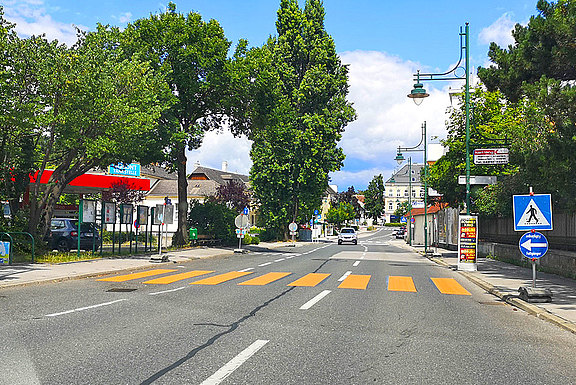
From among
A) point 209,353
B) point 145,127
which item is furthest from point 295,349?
point 145,127

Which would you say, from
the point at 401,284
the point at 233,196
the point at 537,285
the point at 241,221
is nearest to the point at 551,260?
the point at 537,285

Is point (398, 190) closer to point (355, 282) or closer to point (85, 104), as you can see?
point (85, 104)

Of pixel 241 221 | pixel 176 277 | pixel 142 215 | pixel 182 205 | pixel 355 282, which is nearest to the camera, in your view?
pixel 355 282

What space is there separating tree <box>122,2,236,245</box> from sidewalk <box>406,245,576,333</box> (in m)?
15.7

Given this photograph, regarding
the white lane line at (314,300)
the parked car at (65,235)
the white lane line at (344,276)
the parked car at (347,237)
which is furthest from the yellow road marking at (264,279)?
the parked car at (347,237)

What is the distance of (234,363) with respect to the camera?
232 inches

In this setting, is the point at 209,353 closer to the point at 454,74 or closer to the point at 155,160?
the point at 454,74

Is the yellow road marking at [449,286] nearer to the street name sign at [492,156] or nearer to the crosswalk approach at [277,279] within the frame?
the crosswalk approach at [277,279]

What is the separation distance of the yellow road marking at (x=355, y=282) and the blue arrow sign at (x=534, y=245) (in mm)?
3936

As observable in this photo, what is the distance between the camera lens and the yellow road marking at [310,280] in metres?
14.6

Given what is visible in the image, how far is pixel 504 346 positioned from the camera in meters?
7.28

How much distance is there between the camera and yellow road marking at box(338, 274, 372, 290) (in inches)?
555

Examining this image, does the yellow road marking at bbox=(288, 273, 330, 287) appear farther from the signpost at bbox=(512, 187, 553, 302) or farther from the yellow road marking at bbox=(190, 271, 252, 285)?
the signpost at bbox=(512, 187, 553, 302)

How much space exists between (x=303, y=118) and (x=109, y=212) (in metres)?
25.6
